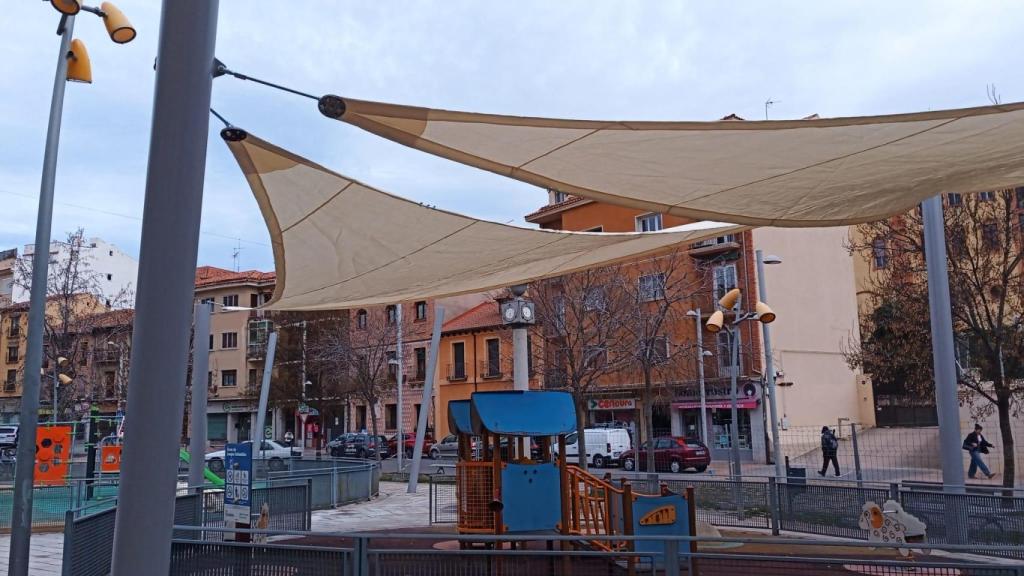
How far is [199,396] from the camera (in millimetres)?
12773

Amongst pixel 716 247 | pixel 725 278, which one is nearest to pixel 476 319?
pixel 725 278

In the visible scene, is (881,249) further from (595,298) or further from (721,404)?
(721,404)

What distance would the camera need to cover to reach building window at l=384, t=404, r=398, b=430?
55844 mm

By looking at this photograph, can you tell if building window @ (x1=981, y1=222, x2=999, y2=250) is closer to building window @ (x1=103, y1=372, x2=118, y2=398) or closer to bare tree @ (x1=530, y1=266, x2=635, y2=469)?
bare tree @ (x1=530, y1=266, x2=635, y2=469)

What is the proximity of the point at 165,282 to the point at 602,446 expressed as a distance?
108ft

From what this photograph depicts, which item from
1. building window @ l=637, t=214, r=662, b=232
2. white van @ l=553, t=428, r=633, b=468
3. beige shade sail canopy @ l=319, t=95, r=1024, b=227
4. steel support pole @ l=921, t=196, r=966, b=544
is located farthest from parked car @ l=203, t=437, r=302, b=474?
building window @ l=637, t=214, r=662, b=232

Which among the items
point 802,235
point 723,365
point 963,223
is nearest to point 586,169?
point 963,223

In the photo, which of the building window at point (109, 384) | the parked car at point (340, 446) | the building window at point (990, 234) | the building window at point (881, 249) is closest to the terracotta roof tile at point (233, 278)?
the building window at point (109, 384)

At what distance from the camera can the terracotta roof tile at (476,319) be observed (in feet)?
167

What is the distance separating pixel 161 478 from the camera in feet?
11.4

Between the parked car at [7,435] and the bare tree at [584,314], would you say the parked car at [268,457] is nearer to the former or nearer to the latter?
the bare tree at [584,314]

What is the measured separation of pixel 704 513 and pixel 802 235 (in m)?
29.7

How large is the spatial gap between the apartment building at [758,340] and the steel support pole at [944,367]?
85.6ft

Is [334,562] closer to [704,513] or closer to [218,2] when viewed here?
[218,2]
